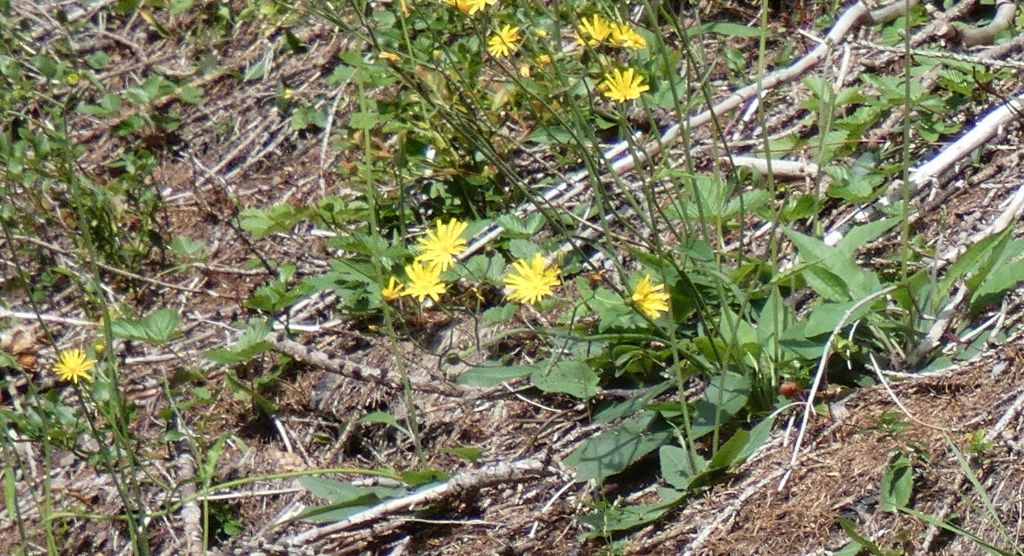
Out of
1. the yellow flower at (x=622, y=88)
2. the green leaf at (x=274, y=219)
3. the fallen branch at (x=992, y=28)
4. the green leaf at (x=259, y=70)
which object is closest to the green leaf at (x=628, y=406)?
the yellow flower at (x=622, y=88)

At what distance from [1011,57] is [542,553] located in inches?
69.0

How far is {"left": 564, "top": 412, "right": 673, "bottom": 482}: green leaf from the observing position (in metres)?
2.03

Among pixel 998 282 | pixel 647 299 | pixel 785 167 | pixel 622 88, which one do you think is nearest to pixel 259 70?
pixel 785 167

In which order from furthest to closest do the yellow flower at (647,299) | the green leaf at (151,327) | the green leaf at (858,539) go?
the green leaf at (151,327) < the yellow flower at (647,299) < the green leaf at (858,539)

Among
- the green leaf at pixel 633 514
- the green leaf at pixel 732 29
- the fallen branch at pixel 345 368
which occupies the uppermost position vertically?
the green leaf at pixel 732 29

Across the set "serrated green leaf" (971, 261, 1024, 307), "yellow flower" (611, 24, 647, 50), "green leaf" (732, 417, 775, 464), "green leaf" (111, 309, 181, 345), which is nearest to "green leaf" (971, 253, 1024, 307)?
"serrated green leaf" (971, 261, 1024, 307)

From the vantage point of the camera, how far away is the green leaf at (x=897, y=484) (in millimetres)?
1760

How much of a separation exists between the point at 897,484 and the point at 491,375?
783mm

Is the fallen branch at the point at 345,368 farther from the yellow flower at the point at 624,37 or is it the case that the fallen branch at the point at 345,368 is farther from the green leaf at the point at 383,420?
the yellow flower at the point at 624,37

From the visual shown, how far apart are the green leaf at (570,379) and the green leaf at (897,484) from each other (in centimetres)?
58

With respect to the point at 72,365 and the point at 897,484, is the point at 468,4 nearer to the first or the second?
the point at 897,484

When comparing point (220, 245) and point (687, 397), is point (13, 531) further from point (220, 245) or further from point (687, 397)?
point (687, 397)

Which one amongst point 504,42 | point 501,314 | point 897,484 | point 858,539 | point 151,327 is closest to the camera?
point 858,539

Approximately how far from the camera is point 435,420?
2488 mm
